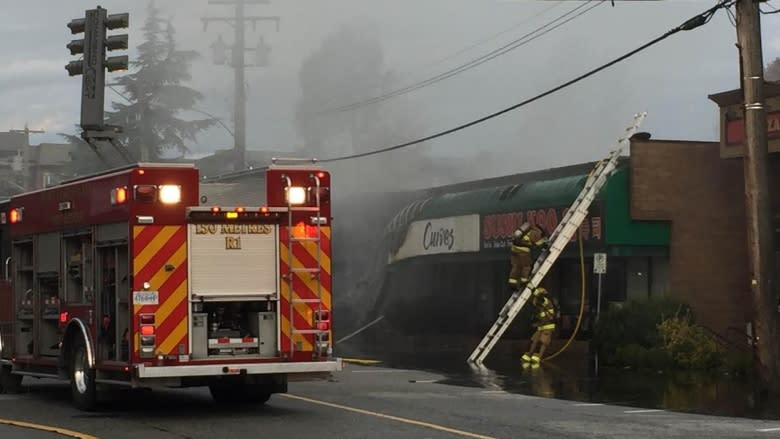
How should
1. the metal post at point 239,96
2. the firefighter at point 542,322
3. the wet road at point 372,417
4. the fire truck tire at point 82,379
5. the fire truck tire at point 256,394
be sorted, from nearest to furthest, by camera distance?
the wet road at point 372,417
the fire truck tire at point 82,379
the fire truck tire at point 256,394
the firefighter at point 542,322
the metal post at point 239,96

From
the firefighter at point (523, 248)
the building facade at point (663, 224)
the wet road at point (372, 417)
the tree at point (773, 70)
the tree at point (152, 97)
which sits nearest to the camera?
the wet road at point (372, 417)

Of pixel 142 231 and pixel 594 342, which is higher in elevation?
pixel 142 231

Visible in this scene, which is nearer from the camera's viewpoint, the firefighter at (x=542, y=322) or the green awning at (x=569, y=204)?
the firefighter at (x=542, y=322)

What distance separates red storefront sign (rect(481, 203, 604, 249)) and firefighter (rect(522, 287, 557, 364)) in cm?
231

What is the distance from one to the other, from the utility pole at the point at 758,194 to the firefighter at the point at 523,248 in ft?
21.6

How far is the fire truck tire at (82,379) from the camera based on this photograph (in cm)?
1380

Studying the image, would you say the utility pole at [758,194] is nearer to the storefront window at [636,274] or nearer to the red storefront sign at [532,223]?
the red storefront sign at [532,223]

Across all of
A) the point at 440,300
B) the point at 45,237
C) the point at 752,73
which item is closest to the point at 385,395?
the point at 45,237

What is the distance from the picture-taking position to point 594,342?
23.4 meters

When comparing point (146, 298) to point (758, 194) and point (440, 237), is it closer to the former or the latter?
point (758, 194)

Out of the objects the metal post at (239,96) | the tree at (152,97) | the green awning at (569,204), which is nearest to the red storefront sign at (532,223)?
the green awning at (569,204)

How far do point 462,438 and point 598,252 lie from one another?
14.1 metres

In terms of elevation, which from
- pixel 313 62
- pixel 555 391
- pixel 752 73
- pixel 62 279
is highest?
pixel 313 62

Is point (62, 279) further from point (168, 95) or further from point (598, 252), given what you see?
point (168, 95)
